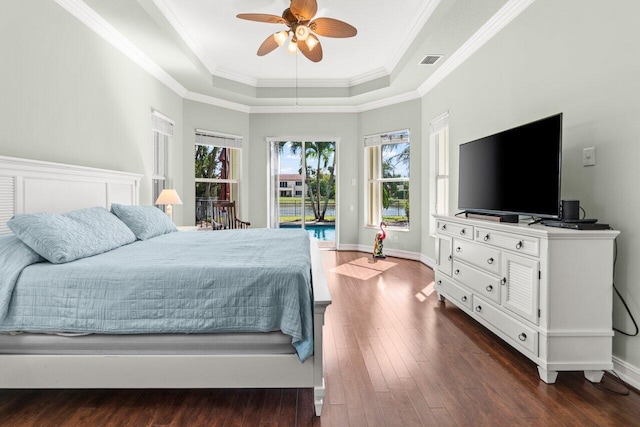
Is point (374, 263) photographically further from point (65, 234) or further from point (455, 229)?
point (65, 234)

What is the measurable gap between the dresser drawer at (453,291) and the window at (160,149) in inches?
147

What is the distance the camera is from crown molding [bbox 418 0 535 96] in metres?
3.16

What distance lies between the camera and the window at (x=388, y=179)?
6.17 meters

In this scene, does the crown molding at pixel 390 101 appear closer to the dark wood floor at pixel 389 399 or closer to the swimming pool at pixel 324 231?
the swimming pool at pixel 324 231

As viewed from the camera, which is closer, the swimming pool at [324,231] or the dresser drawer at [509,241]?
the dresser drawer at [509,241]

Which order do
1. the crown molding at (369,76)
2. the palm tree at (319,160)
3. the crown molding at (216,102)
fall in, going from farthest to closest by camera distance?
the palm tree at (319,160), the crown molding at (216,102), the crown molding at (369,76)

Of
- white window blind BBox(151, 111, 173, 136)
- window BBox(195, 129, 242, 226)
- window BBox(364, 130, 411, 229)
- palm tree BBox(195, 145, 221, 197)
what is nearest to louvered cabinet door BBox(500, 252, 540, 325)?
window BBox(364, 130, 411, 229)

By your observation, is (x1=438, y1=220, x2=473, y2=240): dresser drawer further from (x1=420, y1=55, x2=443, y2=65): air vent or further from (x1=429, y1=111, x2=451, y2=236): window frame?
(x1=420, y1=55, x2=443, y2=65): air vent

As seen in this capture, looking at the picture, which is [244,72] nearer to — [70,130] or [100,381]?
[70,130]

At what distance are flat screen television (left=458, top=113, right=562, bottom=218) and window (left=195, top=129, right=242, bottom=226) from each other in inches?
165

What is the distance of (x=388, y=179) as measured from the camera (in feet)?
20.9

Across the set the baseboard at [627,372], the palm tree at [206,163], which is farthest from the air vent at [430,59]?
the palm tree at [206,163]

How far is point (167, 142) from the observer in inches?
213

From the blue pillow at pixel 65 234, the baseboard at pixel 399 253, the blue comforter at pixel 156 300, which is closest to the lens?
the blue comforter at pixel 156 300
